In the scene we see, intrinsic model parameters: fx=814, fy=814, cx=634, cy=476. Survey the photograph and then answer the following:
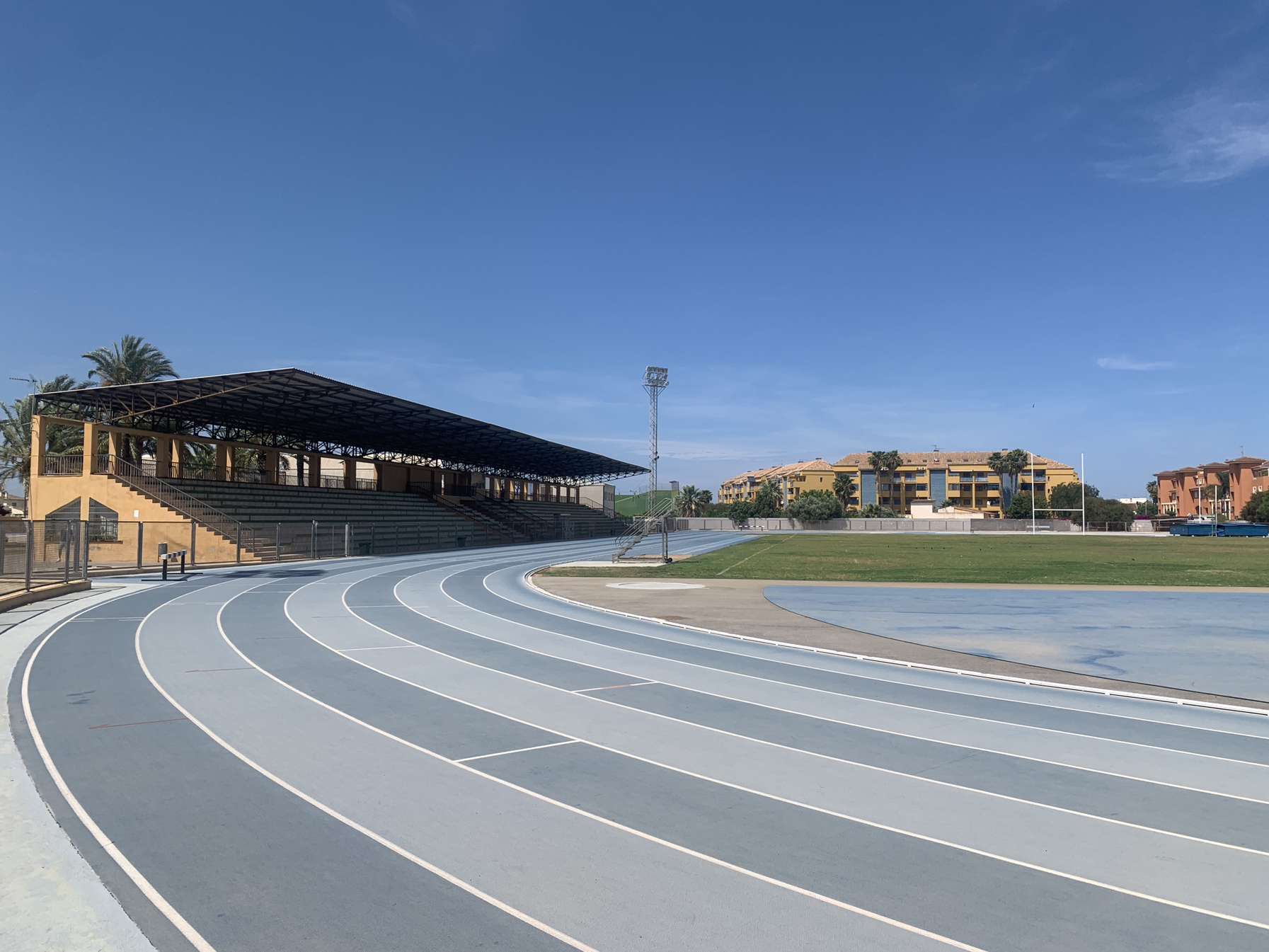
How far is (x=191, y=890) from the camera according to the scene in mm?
4902

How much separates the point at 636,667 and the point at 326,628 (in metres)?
7.17

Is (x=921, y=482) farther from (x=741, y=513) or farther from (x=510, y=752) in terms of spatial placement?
(x=510, y=752)

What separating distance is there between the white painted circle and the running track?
43.7ft

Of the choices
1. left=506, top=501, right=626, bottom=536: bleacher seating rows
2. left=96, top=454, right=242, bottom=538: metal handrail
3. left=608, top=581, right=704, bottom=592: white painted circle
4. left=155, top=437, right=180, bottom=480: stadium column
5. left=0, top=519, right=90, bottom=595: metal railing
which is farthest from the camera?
left=506, top=501, right=626, bottom=536: bleacher seating rows

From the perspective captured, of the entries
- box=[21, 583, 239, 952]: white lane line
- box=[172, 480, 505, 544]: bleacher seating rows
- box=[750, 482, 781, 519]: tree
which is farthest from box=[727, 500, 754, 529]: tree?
box=[21, 583, 239, 952]: white lane line

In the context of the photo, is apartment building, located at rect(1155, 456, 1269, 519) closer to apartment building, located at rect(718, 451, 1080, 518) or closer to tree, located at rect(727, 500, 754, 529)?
apartment building, located at rect(718, 451, 1080, 518)

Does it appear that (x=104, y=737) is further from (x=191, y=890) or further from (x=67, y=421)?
(x=67, y=421)

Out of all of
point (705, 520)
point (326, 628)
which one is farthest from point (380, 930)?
point (705, 520)

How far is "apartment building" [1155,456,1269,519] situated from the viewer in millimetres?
122562

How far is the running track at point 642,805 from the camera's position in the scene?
15.0 ft

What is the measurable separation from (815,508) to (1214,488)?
70.6 metres

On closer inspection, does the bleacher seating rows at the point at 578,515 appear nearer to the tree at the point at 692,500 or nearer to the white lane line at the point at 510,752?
the tree at the point at 692,500

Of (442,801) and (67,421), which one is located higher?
(67,421)

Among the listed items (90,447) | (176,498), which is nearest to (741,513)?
(176,498)
